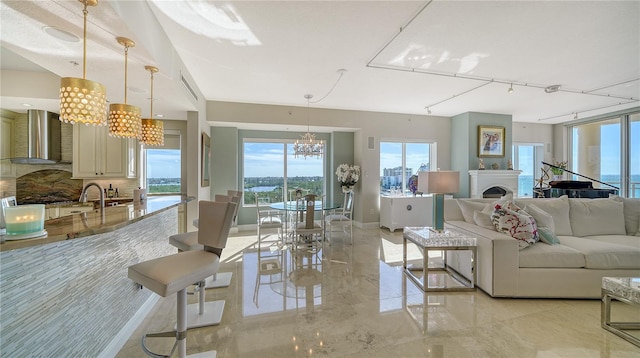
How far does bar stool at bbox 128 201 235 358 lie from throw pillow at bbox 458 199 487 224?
3095mm

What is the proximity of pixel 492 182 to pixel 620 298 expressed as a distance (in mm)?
4138

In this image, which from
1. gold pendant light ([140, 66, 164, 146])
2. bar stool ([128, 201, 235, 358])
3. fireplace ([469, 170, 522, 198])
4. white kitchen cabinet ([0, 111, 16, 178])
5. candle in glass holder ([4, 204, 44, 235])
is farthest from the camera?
fireplace ([469, 170, 522, 198])

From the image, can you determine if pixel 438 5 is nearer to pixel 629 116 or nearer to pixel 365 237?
pixel 365 237

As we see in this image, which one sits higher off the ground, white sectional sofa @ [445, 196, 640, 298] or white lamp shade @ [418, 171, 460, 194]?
white lamp shade @ [418, 171, 460, 194]

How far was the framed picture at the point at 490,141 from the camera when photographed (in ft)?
19.2

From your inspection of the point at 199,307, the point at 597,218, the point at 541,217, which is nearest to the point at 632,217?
the point at 597,218

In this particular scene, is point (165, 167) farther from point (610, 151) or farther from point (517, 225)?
point (610, 151)

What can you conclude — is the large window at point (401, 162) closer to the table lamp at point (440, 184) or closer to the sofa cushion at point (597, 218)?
the table lamp at point (440, 184)

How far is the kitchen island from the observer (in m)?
1.12

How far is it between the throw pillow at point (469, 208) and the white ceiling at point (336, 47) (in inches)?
75.1

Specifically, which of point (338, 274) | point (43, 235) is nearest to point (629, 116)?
point (338, 274)

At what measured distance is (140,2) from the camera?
1907 mm

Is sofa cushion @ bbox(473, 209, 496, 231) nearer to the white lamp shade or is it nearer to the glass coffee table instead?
the glass coffee table

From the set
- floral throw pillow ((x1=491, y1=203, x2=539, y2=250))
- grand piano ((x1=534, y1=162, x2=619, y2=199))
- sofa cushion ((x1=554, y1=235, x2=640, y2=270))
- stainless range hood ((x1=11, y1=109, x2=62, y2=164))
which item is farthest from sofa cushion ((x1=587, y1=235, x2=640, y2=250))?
stainless range hood ((x1=11, y1=109, x2=62, y2=164))
